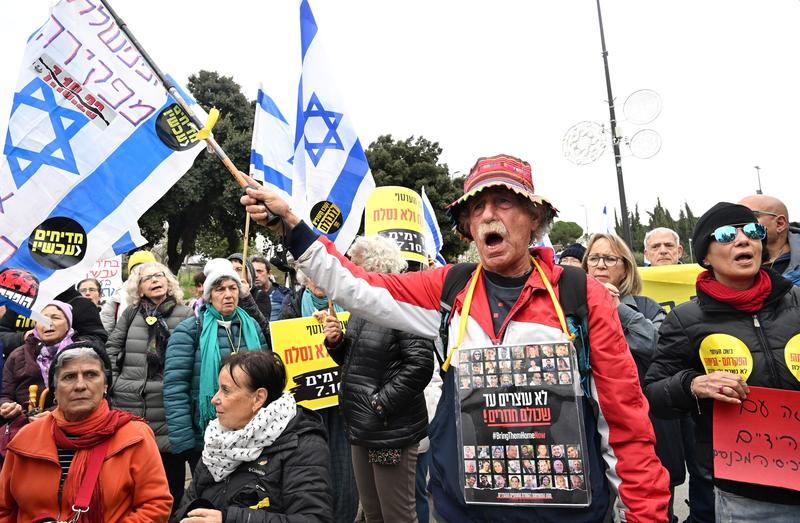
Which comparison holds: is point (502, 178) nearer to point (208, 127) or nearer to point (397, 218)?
point (208, 127)

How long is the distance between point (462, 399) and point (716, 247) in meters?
1.48

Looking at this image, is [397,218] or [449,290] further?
[397,218]

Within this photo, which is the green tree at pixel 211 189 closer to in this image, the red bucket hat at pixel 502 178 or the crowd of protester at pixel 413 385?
the crowd of protester at pixel 413 385

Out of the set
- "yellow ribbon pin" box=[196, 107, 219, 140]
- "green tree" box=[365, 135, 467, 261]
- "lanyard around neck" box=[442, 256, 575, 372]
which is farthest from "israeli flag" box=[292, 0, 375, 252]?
"green tree" box=[365, 135, 467, 261]

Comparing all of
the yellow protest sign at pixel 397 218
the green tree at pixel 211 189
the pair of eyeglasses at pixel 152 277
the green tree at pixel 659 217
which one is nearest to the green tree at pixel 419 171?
the green tree at pixel 211 189

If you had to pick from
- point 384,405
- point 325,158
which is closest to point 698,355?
point 384,405

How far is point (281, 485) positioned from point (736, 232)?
234cm

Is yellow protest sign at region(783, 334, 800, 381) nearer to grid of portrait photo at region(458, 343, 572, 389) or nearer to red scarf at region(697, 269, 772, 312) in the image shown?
red scarf at region(697, 269, 772, 312)

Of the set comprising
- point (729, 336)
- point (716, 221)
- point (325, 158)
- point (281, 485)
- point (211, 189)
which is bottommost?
point (281, 485)

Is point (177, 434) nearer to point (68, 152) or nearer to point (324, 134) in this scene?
point (68, 152)

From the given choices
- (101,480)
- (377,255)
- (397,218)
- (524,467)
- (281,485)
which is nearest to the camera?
(524,467)

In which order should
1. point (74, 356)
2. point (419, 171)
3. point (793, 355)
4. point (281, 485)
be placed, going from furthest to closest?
point (419, 171), point (74, 356), point (281, 485), point (793, 355)

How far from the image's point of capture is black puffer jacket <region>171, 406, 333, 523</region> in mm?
2421

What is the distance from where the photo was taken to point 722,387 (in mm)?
2332
